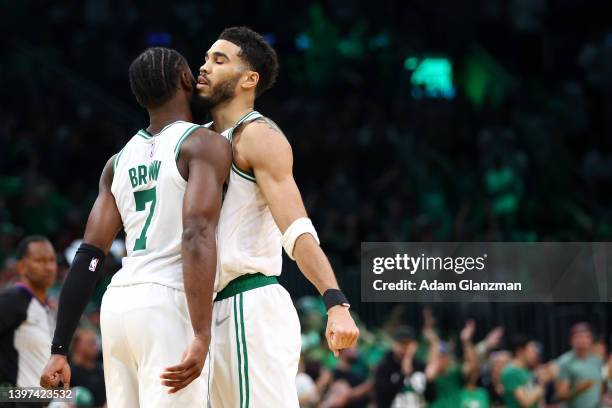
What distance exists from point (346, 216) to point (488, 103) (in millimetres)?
3521

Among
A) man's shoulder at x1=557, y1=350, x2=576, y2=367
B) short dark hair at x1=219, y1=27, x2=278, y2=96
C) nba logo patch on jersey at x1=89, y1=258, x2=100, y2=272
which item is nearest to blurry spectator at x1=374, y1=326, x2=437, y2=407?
man's shoulder at x1=557, y1=350, x2=576, y2=367

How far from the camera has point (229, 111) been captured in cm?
499

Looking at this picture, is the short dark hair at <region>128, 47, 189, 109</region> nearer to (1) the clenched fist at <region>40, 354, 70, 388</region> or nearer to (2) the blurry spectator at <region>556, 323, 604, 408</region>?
(1) the clenched fist at <region>40, 354, 70, 388</region>

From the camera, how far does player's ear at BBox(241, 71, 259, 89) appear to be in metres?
5.00

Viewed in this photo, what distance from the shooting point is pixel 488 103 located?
16406 mm

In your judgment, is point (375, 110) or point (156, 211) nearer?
point (156, 211)

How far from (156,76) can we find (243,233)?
0.76 m

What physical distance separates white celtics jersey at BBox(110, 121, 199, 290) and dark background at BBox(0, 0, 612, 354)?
8195mm

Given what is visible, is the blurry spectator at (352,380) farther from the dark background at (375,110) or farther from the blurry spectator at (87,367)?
the blurry spectator at (87,367)

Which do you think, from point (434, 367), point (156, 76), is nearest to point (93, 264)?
point (156, 76)

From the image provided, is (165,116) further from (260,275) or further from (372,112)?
(372,112)

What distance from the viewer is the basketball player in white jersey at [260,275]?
455 cm

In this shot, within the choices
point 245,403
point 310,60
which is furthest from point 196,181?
point 310,60

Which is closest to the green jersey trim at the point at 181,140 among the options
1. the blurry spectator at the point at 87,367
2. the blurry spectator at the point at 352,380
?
the blurry spectator at the point at 87,367
